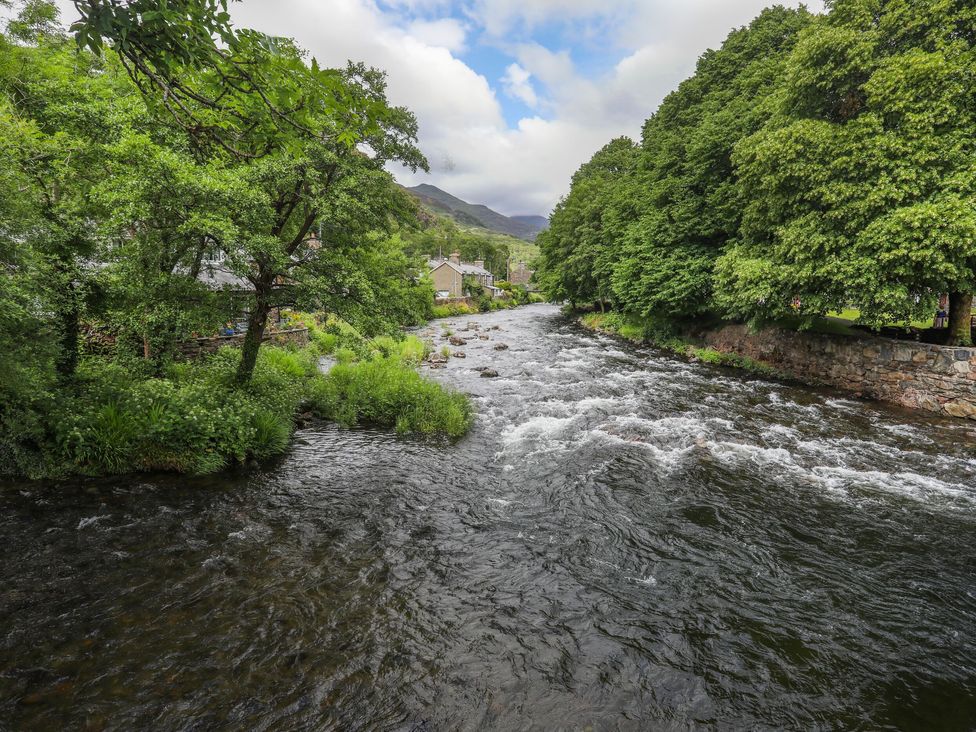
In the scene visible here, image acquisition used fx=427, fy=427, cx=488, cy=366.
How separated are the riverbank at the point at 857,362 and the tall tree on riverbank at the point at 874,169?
1.97m

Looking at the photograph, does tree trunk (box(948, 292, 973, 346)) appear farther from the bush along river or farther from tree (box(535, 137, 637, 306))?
tree (box(535, 137, 637, 306))

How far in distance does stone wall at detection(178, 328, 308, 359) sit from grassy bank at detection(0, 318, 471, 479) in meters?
2.23

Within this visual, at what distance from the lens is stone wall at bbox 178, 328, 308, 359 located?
1739cm

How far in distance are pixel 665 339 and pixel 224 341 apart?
28.3 m

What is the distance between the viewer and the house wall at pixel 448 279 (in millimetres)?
78625

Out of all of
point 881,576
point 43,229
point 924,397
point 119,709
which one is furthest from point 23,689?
point 924,397

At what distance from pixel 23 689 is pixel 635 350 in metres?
30.9

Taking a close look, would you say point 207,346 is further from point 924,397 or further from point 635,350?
point 924,397

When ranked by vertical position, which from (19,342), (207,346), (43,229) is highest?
(43,229)

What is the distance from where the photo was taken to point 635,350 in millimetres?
30906

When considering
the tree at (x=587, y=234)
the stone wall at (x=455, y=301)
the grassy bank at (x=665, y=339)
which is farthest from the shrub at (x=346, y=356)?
the stone wall at (x=455, y=301)

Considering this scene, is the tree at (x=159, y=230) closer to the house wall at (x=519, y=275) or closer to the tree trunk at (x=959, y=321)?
the tree trunk at (x=959, y=321)

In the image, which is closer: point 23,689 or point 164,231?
point 23,689

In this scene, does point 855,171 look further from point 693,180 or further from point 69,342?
point 69,342
